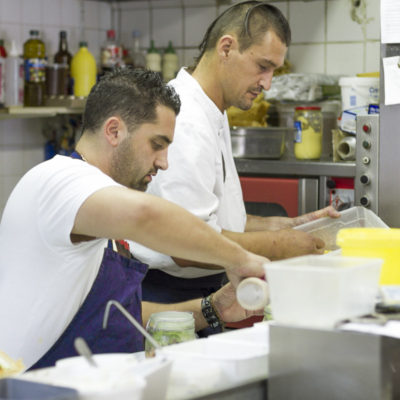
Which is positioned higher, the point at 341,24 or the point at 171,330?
the point at 341,24

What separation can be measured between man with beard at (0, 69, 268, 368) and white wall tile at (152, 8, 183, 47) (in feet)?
8.19

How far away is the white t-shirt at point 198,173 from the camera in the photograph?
2.37 m

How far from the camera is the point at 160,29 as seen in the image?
4578 mm

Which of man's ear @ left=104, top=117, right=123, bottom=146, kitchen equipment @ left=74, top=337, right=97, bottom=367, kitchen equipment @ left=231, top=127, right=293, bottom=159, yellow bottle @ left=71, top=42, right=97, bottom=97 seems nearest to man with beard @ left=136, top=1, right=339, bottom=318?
man's ear @ left=104, top=117, right=123, bottom=146

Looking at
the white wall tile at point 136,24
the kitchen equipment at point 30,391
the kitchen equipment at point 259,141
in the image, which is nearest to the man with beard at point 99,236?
the kitchen equipment at point 30,391

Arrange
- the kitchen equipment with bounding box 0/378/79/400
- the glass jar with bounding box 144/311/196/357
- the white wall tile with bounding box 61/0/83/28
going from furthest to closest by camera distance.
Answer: the white wall tile with bounding box 61/0/83/28
the glass jar with bounding box 144/311/196/357
the kitchen equipment with bounding box 0/378/79/400

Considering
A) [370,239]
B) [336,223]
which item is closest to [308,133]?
[336,223]

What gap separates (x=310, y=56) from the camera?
4.11 meters

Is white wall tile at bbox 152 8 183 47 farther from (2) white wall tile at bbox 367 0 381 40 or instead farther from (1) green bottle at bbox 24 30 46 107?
(2) white wall tile at bbox 367 0 381 40

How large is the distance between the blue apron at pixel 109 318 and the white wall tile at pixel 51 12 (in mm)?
2583

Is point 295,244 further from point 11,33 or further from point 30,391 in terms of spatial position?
point 11,33

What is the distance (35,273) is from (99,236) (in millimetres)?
241

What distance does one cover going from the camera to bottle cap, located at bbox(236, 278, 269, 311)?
159cm

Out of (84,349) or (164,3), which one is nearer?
(84,349)
